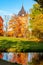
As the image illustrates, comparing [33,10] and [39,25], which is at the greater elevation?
[33,10]

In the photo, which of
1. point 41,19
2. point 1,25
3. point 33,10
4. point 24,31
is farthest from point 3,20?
point 41,19

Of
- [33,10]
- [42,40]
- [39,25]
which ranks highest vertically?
[33,10]

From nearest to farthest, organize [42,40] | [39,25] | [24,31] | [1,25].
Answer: [39,25] → [42,40] → [24,31] → [1,25]

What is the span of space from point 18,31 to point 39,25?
27022mm

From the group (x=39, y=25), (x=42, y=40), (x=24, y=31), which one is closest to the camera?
(x=39, y=25)

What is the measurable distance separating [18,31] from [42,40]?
23620 mm

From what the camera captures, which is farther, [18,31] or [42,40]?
[18,31]

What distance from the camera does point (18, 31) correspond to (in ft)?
217

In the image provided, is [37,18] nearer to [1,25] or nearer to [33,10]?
[33,10]

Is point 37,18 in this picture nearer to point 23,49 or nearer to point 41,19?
point 41,19

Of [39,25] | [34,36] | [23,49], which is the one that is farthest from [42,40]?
[23,49]

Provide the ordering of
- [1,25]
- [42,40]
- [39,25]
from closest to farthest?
[39,25]
[42,40]
[1,25]

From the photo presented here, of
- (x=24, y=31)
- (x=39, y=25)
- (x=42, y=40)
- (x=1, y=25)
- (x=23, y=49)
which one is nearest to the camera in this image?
(x=23, y=49)

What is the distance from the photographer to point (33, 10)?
43812mm
